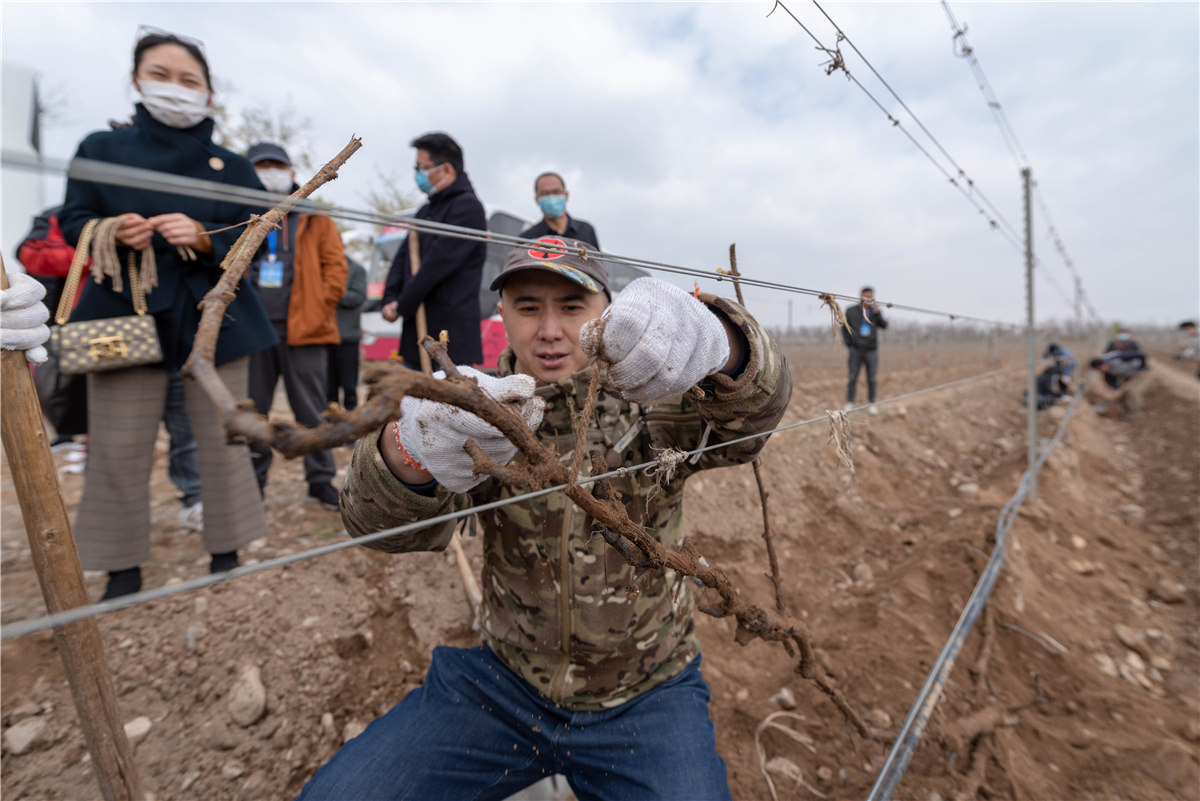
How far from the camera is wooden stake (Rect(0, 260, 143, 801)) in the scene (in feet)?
3.33

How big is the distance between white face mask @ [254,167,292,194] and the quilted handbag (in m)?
1.62

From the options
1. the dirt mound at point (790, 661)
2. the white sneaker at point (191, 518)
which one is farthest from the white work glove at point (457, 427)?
the white sneaker at point (191, 518)

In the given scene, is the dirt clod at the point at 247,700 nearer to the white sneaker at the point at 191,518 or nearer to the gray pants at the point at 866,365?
the white sneaker at the point at 191,518

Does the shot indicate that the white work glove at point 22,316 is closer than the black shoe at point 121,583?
Yes

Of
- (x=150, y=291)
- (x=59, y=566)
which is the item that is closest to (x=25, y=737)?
(x=59, y=566)

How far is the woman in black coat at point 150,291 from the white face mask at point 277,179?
1.26 meters

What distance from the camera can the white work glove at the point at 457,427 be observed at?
35.0 inches

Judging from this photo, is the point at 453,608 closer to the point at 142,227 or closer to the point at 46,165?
the point at 142,227

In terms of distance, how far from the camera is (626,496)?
1.39 meters

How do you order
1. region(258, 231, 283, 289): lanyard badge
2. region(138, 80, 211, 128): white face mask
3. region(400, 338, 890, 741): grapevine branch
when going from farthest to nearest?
region(258, 231, 283, 289): lanyard badge
region(138, 80, 211, 128): white face mask
region(400, 338, 890, 741): grapevine branch

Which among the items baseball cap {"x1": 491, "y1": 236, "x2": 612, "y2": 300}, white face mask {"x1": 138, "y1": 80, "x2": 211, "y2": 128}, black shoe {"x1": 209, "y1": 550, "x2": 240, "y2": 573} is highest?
white face mask {"x1": 138, "y1": 80, "x2": 211, "y2": 128}

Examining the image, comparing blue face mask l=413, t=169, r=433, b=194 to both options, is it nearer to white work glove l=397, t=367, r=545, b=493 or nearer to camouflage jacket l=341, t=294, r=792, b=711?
camouflage jacket l=341, t=294, r=792, b=711

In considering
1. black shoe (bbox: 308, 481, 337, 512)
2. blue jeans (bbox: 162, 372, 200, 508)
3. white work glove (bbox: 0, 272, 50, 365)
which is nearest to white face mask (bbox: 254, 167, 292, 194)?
blue jeans (bbox: 162, 372, 200, 508)

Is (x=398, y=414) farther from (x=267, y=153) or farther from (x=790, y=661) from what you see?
(x=267, y=153)
